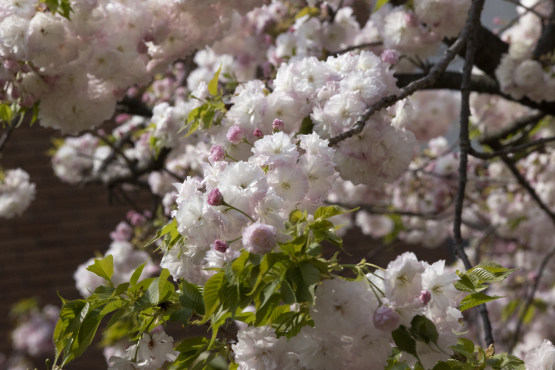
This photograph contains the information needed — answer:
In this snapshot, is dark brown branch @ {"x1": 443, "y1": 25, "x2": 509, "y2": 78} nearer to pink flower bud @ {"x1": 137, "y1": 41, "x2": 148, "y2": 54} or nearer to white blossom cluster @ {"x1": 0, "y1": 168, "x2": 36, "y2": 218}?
pink flower bud @ {"x1": 137, "y1": 41, "x2": 148, "y2": 54}

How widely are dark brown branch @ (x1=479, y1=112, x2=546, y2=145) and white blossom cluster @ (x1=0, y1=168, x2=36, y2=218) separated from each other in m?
2.32

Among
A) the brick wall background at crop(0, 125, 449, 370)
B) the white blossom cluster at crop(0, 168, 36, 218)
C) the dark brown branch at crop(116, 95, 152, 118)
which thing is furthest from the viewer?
the brick wall background at crop(0, 125, 449, 370)

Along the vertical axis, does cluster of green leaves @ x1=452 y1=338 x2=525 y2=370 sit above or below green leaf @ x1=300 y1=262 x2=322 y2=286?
below

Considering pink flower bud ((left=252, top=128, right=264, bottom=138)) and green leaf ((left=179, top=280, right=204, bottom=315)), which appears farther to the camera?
pink flower bud ((left=252, top=128, right=264, bottom=138))

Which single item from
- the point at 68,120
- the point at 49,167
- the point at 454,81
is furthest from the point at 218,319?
the point at 49,167

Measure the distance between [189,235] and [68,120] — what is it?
3.52 ft

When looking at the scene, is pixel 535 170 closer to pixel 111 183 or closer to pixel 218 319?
pixel 111 183

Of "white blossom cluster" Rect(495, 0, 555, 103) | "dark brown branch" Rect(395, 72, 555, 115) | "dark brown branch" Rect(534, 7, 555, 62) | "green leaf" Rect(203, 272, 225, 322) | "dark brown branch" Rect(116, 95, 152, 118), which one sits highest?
"dark brown branch" Rect(534, 7, 555, 62)

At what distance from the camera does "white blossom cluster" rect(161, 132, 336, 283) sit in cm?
70

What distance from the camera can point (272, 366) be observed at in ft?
2.35

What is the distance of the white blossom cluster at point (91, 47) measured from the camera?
135 centimetres

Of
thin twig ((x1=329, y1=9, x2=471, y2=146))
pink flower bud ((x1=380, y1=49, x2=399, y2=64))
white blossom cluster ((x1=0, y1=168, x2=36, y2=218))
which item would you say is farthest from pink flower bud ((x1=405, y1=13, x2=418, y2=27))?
white blossom cluster ((x1=0, y1=168, x2=36, y2=218))

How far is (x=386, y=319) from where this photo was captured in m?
0.62

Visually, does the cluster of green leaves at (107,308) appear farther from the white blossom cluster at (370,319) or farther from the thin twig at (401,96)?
the thin twig at (401,96)
